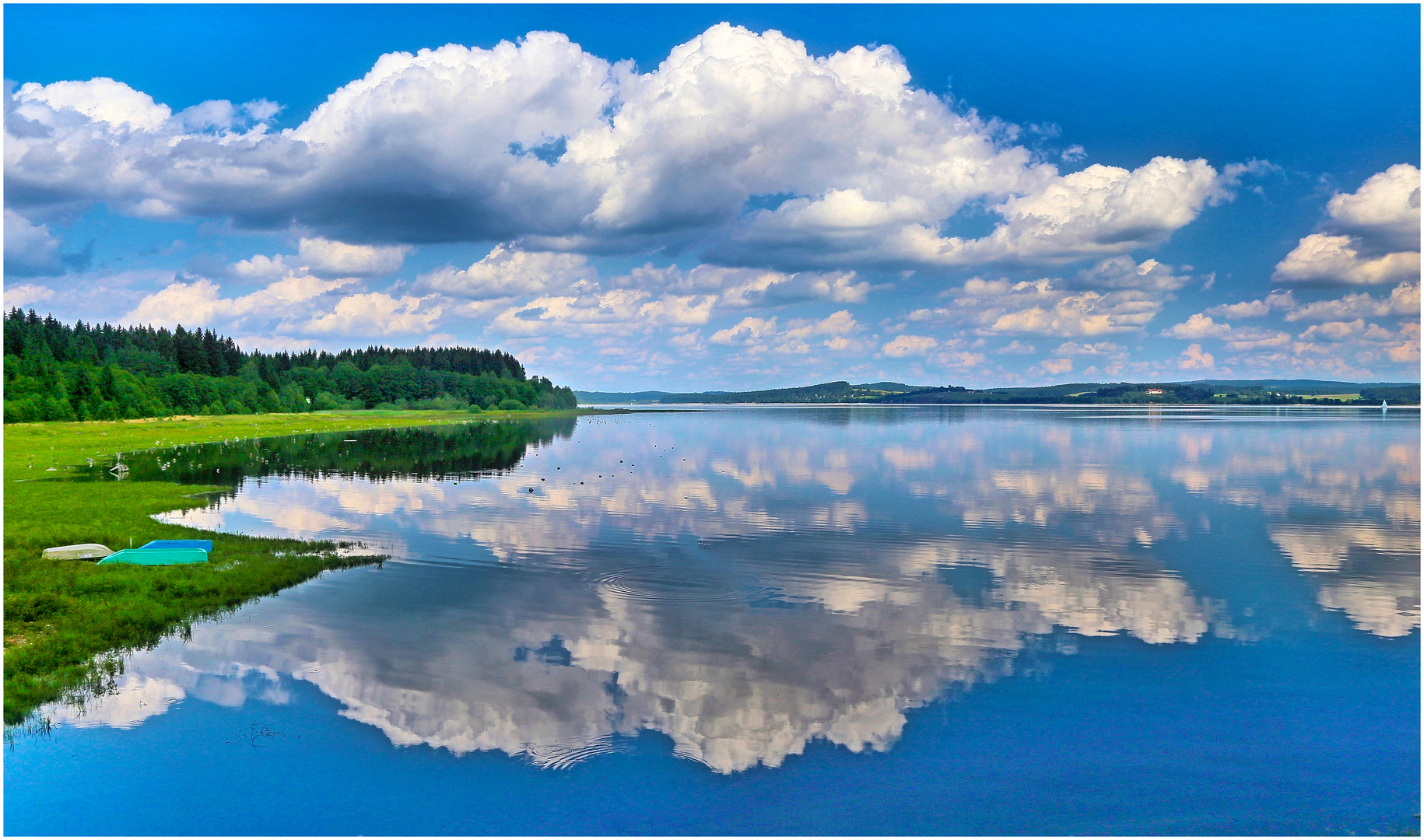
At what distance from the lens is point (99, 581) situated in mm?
28781

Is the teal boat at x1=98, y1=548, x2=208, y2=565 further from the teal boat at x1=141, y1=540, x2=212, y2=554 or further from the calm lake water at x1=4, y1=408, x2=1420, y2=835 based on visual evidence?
the calm lake water at x1=4, y1=408, x2=1420, y2=835

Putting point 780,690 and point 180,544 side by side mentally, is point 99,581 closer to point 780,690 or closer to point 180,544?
point 180,544

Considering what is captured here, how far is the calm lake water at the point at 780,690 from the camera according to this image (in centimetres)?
1593

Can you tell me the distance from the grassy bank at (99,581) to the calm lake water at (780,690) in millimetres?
1439

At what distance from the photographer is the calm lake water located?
52.3ft

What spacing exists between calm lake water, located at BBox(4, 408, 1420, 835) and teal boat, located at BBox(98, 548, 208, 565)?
5.90 m

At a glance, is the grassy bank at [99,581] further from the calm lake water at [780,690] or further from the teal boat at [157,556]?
the calm lake water at [780,690]

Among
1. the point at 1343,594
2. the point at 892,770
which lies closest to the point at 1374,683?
the point at 1343,594

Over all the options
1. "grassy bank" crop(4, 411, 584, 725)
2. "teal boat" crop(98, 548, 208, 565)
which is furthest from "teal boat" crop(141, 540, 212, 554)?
"grassy bank" crop(4, 411, 584, 725)

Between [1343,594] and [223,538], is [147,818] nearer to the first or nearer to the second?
[223,538]

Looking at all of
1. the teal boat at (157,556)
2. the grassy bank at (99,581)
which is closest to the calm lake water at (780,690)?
the grassy bank at (99,581)

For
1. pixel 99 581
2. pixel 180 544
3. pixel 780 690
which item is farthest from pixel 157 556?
pixel 780 690

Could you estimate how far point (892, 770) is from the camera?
56.1ft

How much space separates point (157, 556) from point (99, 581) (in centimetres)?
389
